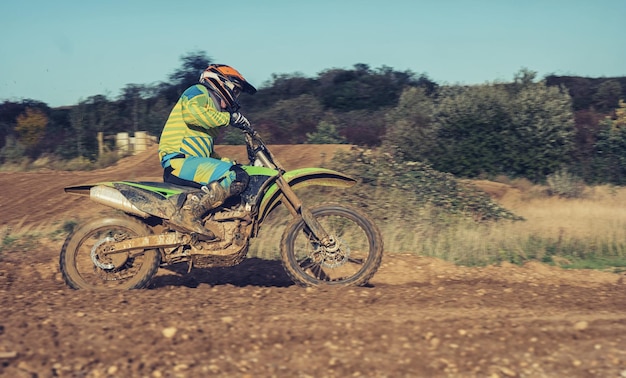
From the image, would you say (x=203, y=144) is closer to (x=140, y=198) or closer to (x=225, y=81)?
(x=225, y=81)

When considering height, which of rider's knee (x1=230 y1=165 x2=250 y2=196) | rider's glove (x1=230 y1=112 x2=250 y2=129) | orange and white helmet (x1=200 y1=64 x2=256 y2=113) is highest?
orange and white helmet (x1=200 y1=64 x2=256 y2=113)

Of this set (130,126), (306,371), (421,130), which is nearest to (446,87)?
(421,130)

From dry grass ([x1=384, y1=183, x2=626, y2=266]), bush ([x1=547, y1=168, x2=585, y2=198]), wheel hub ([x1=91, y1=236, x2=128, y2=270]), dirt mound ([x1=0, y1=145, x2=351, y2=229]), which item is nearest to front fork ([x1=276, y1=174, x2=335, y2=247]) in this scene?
wheel hub ([x1=91, y1=236, x2=128, y2=270])

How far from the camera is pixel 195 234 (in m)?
6.75

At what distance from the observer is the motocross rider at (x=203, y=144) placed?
6703mm

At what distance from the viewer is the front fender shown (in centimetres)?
697

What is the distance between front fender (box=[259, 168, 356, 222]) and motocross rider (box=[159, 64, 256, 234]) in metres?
0.30

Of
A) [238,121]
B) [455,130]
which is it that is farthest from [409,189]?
[455,130]

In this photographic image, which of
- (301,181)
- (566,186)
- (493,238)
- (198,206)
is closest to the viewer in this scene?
(198,206)

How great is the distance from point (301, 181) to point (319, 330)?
2.18 m

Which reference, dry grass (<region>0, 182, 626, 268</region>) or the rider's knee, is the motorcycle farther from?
dry grass (<region>0, 182, 626, 268</region>)

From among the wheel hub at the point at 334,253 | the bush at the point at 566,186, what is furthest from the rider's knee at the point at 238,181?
the bush at the point at 566,186

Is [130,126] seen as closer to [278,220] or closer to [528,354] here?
[278,220]

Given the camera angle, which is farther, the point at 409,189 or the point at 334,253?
the point at 409,189
